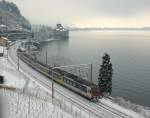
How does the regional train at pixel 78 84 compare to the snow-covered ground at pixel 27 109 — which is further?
the regional train at pixel 78 84

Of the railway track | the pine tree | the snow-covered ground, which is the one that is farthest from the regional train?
the snow-covered ground

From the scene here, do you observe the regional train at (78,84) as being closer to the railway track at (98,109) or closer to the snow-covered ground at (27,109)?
the railway track at (98,109)

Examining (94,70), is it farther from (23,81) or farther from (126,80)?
(23,81)

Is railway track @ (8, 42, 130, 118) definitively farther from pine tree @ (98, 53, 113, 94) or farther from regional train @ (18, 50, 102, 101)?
pine tree @ (98, 53, 113, 94)

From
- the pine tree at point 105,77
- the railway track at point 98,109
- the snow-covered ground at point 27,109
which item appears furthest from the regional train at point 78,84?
the snow-covered ground at point 27,109

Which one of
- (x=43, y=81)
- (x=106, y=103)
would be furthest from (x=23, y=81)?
(x=106, y=103)

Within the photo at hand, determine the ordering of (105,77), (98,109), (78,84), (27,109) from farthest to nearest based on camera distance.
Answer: (105,77)
(78,84)
(98,109)
(27,109)

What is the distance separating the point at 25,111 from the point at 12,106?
1.53 meters

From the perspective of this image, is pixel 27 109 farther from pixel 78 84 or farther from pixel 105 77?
pixel 105 77

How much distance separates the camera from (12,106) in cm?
2748

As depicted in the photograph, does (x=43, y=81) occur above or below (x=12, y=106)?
below

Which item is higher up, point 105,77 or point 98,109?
point 105,77

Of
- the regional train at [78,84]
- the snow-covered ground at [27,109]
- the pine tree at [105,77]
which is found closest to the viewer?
the snow-covered ground at [27,109]

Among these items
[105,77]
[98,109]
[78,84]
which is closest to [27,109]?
[98,109]
